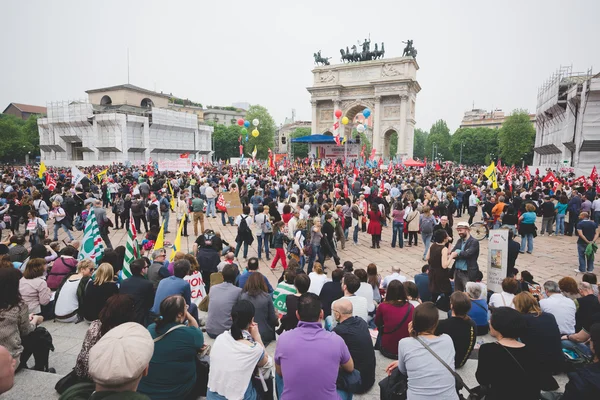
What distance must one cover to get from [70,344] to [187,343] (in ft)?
8.72

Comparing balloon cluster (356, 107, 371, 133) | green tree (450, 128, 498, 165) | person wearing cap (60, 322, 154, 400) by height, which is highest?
green tree (450, 128, 498, 165)

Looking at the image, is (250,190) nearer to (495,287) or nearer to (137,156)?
(495,287)

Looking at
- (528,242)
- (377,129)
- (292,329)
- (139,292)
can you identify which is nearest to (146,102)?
(377,129)

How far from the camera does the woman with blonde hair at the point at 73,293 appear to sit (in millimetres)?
4680

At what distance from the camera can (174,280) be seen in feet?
14.0

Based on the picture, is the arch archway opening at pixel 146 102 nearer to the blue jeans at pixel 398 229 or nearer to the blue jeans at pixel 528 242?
the blue jeans at pixel 398 229

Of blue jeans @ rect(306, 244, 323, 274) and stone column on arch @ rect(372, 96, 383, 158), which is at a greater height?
stone column on arch @ rect(372, 96, 383, 158)

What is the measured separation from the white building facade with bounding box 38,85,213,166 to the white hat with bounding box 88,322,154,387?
155 feet

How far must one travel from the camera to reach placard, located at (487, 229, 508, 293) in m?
5.80

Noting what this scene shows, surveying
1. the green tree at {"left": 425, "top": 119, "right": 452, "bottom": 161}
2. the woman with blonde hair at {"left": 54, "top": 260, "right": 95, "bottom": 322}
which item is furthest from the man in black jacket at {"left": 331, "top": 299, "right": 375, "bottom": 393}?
the green tree at {"left": 425, "top": 119, "right": 452, "bottom": 161}

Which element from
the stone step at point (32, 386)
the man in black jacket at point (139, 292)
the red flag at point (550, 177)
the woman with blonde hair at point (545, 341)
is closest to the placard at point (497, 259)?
the woman with blonde hair at point (545, 341)

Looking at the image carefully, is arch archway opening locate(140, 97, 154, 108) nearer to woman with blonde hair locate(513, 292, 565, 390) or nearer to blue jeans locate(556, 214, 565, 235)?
blue jeans locate(556, 214, 565, 235)

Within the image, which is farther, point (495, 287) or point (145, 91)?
point (145, 91)

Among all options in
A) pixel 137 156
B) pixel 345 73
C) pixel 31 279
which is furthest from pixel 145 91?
pixel 31 279
